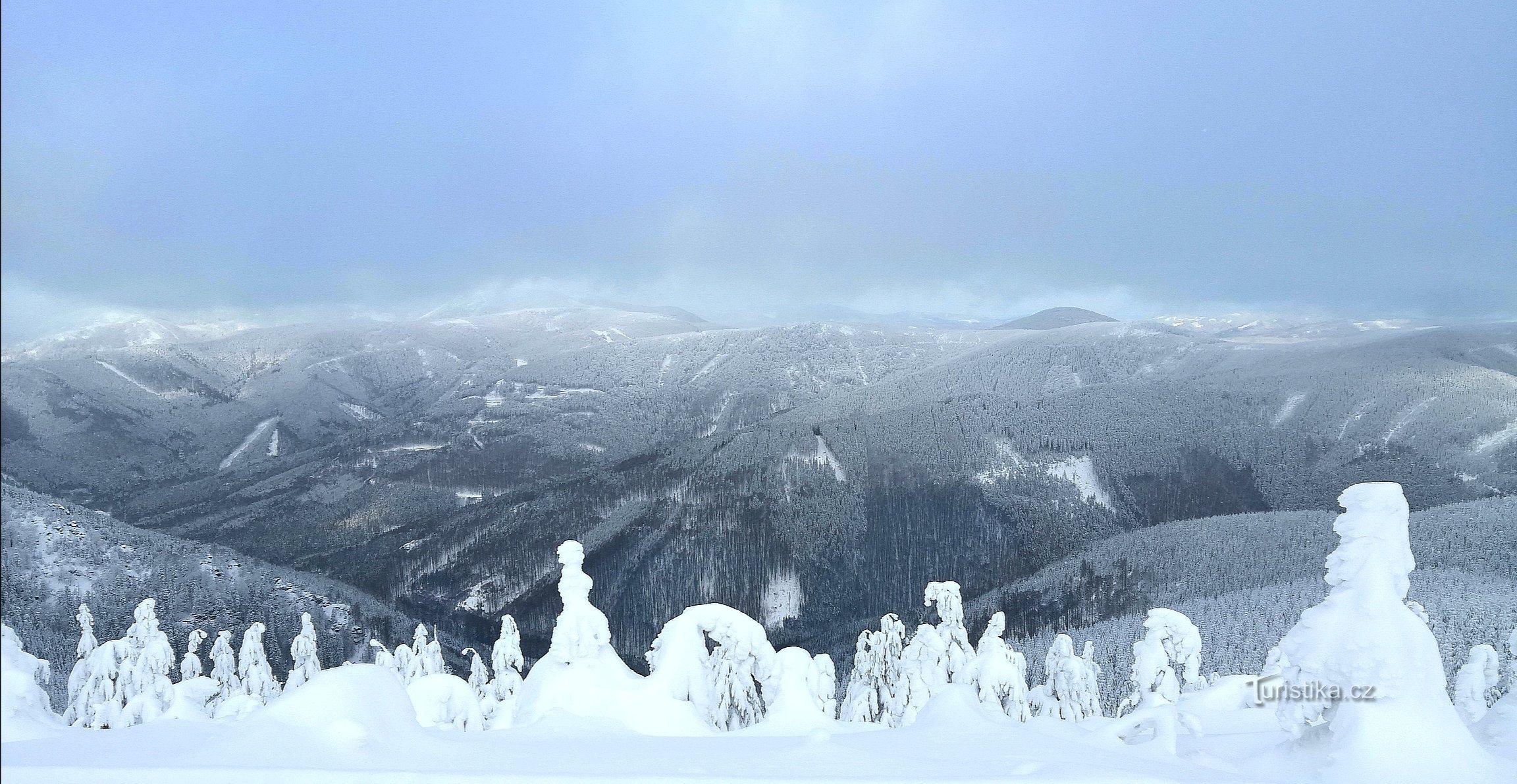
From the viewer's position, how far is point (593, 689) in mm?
14906

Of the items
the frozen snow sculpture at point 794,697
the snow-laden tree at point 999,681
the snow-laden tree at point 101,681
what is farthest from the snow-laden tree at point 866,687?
the snow-laden tree at point 101,681

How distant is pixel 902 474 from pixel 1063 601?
249 feet

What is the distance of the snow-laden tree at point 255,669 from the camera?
32281mm

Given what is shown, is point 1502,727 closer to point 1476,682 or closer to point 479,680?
point 1476,682

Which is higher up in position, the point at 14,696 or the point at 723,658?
the point at 14,696

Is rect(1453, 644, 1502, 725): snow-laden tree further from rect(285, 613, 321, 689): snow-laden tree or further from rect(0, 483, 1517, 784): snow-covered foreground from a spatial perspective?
rect(285, 613, 321, 689): snow-laden tree

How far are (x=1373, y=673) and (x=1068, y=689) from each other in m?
19.3

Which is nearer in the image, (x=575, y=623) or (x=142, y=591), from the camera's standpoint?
(x=575, y=623)

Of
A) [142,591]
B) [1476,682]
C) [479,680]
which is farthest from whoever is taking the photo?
[142,591]

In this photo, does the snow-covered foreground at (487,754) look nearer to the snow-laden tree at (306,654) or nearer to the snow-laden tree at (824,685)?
the snow-laden tree at (824,685)

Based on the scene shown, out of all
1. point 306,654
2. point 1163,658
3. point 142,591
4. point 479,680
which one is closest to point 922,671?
point 1163,658

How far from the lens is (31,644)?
2019 inches

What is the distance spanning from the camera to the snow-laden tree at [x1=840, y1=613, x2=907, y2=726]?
2702 centimetres

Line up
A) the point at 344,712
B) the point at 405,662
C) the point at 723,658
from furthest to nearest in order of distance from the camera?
the point at 405,662 → the point at 723,658 → the point at 344,712
